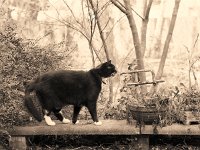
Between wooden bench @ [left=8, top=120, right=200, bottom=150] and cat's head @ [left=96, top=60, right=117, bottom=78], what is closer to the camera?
wooden bench @ [left=8, top=120, right=200, bottom=150]

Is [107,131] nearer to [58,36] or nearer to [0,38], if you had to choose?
[0,38]

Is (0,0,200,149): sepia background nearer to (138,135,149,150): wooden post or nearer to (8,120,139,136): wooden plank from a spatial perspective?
(8,120,139,136): wooden plank

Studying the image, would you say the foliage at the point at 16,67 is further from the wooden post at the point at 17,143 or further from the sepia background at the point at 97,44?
the wooden post at the point at 17,143

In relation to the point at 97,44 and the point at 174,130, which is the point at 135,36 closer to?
the point at 174,130

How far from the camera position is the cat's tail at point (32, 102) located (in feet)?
15.9

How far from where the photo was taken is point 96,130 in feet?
16.3

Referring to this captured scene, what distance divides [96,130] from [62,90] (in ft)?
2.24

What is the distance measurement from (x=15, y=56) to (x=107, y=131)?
5.71 ft

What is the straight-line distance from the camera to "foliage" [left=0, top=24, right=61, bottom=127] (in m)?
5.01

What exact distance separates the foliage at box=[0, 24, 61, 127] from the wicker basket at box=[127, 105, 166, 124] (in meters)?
1.51

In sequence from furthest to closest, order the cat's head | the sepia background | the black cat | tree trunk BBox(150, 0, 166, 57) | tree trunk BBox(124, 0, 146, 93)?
tree trunk BBox(150, 0, 166, 57) < tree trunk BBox(124, 0, 146, 93) < the sepia background < the cat's head < the black cat

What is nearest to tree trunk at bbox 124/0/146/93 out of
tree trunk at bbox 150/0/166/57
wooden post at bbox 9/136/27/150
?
wooden post at bbox 9/136/27/150

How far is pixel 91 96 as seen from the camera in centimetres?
499

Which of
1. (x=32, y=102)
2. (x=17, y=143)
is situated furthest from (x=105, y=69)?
(x=17, y=143)
